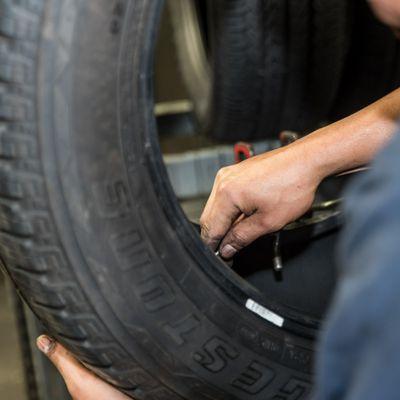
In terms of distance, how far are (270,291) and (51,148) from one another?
446mm

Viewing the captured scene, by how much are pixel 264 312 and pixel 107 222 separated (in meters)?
0.24

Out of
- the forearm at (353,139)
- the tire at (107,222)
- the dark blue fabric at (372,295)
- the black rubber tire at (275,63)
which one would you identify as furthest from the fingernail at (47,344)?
the black rubber tire at (275,63)

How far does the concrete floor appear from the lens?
1.74m

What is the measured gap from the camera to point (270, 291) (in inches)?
45.0

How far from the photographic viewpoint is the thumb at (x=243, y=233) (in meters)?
1.02

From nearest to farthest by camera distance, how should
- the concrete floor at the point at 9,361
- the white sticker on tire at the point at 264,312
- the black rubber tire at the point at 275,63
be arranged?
the white sticker on tire at the point at 264,312
the black rubber tire at the point at 275,63
the concrete floor at the point at 9,361

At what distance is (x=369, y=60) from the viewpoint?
1.75 metres

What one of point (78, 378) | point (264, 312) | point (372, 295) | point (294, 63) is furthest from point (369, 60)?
point (372, 295)

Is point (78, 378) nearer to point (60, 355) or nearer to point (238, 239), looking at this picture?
point (60, 355)

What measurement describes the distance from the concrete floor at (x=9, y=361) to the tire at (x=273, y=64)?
714 mm

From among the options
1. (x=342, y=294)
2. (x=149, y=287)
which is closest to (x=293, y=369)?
(x=149, y=287)

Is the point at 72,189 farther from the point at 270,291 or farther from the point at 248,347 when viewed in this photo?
the point at 270,291

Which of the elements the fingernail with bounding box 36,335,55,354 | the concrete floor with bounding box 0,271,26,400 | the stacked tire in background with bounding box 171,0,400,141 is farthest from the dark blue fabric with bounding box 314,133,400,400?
the concrete floor with bounding box 0,271,26,400

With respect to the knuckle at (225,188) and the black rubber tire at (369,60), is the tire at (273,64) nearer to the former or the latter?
the black rubber tire at (369,60)
